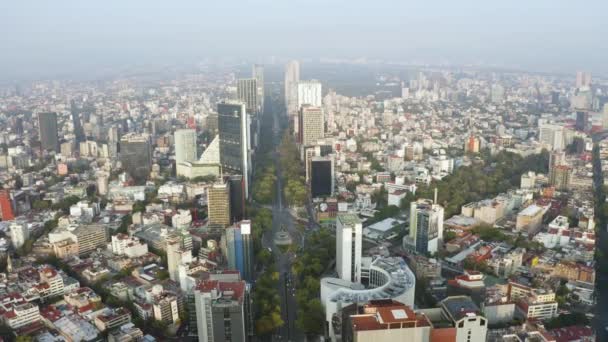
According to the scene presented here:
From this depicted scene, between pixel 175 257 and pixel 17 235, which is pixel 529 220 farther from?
pixel 17 235

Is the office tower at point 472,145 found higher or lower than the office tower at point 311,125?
lower

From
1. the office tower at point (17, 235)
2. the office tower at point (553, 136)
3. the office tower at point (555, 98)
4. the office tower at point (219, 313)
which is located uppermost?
the office tower at point (555, 98)

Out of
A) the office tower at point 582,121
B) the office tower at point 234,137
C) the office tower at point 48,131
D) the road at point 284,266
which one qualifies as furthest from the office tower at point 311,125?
the office tower at point 582,121

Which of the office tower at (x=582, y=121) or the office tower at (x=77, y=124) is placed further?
the office tower at (x=582, y=121)

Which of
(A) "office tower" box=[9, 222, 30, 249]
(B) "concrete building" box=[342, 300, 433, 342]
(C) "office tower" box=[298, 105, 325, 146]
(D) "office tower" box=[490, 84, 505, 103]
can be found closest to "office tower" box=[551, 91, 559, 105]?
(D) "office tower" box=[490, 84, 505, 103]

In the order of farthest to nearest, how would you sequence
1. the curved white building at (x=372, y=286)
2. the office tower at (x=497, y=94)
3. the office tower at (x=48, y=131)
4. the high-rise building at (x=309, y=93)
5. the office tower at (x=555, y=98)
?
the office tower at (x=497, y=94), the office tower at (x=555, y=98), the high-rise building at (x=309, y=93), the office tower at (x=48, y=131), the curved white building at (x=372, y=286)

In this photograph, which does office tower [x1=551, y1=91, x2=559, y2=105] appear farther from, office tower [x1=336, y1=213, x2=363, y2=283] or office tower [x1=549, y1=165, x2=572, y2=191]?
office tower [x1=336, y1=213, x2=363, y2=283]

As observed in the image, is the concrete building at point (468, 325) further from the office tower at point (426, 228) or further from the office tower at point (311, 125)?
the office tower at point (311, 125)

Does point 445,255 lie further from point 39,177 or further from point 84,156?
point 84,156
